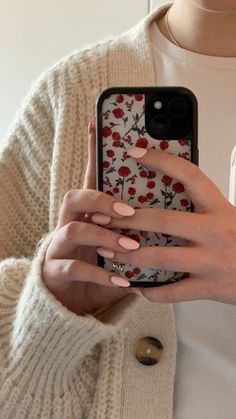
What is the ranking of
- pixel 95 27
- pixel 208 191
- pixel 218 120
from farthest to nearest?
pixel 95 27
pixel 218 120
pixel 208 191

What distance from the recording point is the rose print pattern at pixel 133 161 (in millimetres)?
531

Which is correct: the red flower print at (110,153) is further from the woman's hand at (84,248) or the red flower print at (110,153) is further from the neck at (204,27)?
the neck at (204,27)

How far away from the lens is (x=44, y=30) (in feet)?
4.01

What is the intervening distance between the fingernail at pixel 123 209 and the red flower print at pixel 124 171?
37mm

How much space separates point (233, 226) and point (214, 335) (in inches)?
7.5

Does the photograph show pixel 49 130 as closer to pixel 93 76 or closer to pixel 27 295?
pixel 93 76

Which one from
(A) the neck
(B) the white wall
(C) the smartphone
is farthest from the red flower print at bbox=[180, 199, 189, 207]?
(B) the white wall

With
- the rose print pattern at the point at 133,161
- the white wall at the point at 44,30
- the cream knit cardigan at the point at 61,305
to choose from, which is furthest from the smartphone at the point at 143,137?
the white wall at the point at 44,30

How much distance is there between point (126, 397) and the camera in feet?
2.10

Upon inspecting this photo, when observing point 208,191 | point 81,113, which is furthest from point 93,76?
point 208,191

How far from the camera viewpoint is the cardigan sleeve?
1.92 ft

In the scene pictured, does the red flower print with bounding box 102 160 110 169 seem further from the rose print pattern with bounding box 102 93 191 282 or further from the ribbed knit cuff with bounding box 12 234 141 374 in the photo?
the ribbed knit cuff with bounding box 12 234 141 374

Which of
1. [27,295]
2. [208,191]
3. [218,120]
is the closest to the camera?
[208,191]

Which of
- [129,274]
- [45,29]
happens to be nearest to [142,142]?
[129,274]
